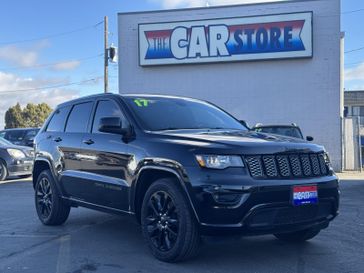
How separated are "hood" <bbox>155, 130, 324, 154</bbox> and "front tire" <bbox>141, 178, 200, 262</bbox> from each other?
0.48 metres

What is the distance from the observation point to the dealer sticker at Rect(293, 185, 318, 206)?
485 cm

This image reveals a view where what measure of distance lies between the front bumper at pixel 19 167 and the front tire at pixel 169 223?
1047 cm

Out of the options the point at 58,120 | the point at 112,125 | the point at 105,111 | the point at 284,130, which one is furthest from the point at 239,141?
the point at 284,130

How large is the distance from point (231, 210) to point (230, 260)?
0.94 metres

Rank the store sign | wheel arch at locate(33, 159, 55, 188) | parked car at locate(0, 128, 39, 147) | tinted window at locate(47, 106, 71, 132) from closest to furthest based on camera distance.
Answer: tinted window at locate(47, 106, 71, 132)
wheel arch at locate(33, 159, 55, 188)
the store sign
parked car at locate(0, 128, 39, 147)

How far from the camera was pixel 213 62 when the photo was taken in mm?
20188

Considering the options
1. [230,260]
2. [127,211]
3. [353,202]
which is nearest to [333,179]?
[230,260]

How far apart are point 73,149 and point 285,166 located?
311 centimetres

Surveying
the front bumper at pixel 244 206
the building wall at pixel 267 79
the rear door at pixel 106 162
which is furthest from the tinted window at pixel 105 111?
the building wall at pixel 267 79

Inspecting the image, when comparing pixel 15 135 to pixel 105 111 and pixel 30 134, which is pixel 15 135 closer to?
pixel 30 134

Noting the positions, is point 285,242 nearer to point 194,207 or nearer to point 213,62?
point 194,207

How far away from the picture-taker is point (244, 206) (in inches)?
183

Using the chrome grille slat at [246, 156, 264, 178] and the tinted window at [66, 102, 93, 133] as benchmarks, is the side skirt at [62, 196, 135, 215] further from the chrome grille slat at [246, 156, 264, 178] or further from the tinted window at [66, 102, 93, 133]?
the chrome grille slat at [246, 156, 264, 178]

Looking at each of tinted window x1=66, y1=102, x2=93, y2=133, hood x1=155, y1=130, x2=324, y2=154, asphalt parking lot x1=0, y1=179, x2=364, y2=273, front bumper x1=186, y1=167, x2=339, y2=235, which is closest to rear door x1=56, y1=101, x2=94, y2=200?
tinted window x1=66, y1=102, x2=93, y2=133
